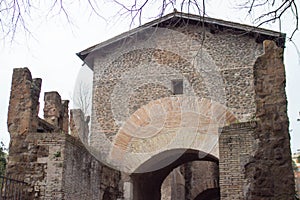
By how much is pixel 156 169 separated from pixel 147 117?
226 centimetres

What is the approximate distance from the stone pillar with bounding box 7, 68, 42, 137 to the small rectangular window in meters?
4.80

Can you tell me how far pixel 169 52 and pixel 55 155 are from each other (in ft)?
19.6

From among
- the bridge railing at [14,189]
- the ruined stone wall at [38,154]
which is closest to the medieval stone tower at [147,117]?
the ruined stone wall at [38,154]

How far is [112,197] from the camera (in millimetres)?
11031

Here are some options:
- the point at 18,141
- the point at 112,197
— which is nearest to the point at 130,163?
the point at 112,197

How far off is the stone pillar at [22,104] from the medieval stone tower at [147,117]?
2 centimetres

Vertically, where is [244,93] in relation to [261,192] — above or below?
above

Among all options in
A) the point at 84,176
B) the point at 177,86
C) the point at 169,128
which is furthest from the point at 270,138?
the point at 177,86

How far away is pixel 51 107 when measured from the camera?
35.6ft

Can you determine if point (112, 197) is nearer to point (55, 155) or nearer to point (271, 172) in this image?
point (55, 155)

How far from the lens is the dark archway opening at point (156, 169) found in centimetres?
1235

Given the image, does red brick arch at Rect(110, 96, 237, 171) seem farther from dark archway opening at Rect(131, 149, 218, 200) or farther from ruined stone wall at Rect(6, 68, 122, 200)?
ruined stone wall at Rect(6, 68, 122, 200)

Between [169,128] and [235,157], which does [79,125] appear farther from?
[235,157]

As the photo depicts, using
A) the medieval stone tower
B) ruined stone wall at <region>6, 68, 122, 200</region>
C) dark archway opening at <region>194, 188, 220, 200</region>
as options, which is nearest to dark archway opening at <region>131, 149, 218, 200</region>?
the medieval stone tower
